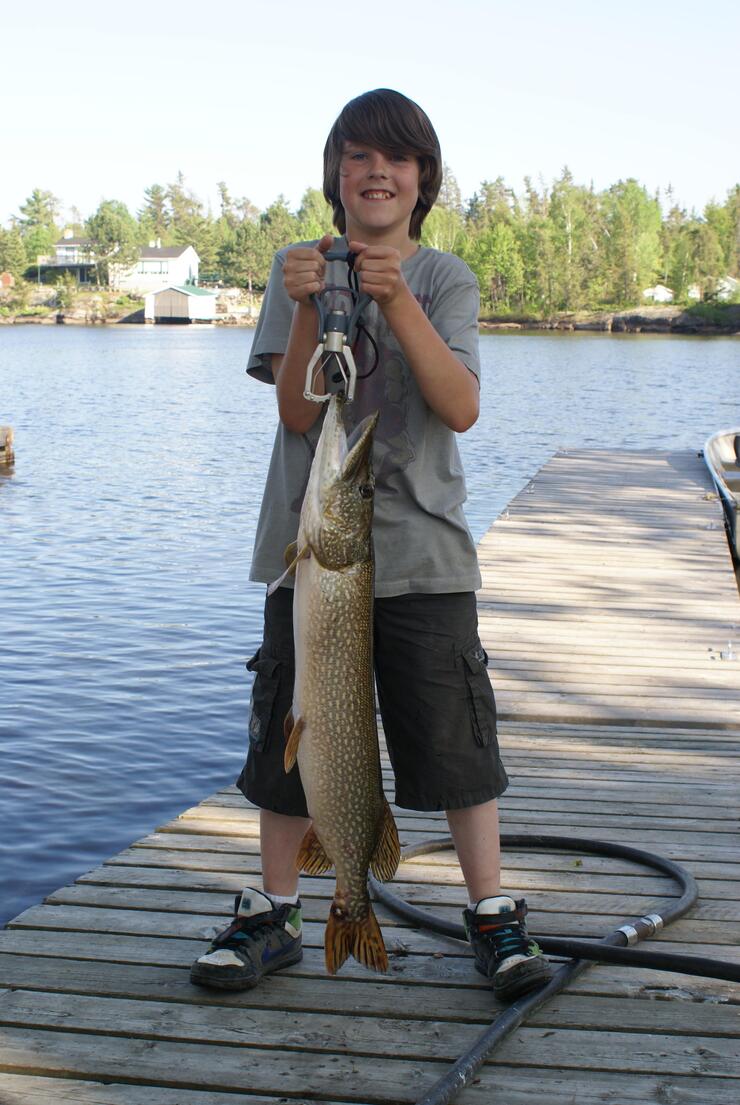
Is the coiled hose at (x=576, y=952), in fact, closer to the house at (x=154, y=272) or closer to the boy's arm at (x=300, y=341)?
the boy's arm at (x=300, y=341)

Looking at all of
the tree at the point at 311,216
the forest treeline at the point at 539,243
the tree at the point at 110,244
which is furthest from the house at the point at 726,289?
the tree at the point at 110,244

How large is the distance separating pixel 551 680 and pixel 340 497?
4.63 metres

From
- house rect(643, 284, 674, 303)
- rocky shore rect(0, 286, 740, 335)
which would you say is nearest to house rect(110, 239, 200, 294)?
rocky shore rect(0, 286, 740, 335)

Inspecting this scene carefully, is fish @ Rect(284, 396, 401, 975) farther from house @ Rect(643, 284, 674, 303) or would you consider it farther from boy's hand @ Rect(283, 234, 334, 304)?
house @ Rect(643, 284, 674, 303)

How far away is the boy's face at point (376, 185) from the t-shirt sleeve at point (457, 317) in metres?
0.23

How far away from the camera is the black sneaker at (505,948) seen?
3266 millimetres

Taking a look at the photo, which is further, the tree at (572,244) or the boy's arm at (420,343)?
the tree at (572,244)

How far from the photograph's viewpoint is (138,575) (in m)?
14.2

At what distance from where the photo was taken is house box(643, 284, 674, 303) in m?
123

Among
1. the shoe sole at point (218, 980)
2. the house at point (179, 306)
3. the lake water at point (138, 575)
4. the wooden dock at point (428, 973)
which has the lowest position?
the lake water at point (138, 575)

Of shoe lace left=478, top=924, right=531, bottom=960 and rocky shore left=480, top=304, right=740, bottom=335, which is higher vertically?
rocky shore left=480, top=304, right=740, bottom=335

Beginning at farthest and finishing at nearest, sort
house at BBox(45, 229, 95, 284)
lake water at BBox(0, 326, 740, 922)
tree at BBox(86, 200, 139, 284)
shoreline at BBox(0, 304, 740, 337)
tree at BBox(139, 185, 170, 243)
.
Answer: tree at BBox(139, 185, 170, 243) → house at BBox(45, 229, 95, 284) → tree at BBox(86, 200, 139, 284) → shoreline at BBox(0, 304, 740, 337) → lake water at BBox(0, 326, 740, 922)

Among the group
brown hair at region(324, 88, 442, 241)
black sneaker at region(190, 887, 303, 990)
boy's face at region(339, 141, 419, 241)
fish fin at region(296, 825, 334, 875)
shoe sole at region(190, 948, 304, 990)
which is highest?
brown hair at region(324, 88, 442, 241)

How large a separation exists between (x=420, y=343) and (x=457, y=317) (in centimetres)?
32
